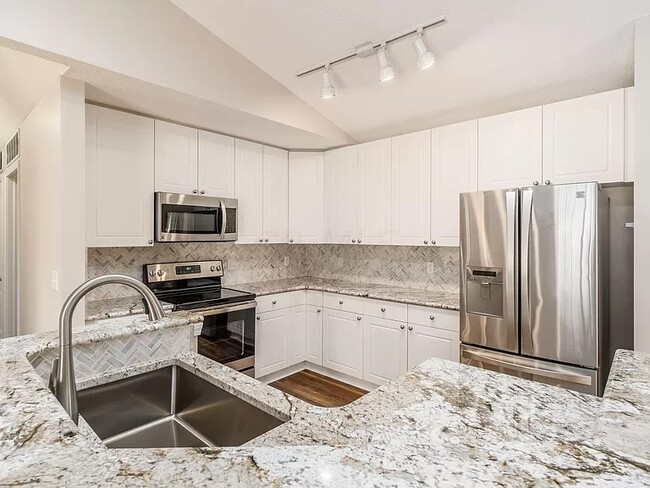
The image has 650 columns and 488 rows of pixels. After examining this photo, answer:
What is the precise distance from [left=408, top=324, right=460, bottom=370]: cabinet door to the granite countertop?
5.76 feet

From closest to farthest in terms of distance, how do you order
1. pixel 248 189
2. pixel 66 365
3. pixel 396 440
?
1. pixel 396 440
2. pixel 66 365
3. pixel 248 189

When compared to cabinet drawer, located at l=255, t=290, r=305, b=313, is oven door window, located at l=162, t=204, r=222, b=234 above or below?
above

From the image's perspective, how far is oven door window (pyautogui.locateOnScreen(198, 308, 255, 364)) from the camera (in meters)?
3.00

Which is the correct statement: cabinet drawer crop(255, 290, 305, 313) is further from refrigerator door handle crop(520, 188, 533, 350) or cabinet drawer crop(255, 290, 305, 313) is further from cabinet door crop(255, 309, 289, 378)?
refrigerator door handle crop(520, 188, 533, 350)

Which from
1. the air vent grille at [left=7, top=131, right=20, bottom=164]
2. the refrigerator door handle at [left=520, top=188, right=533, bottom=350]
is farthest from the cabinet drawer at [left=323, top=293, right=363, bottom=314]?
the air vent grille at [left=7, top=131, right=20, bottom=164]

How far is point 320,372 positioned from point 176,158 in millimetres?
2495

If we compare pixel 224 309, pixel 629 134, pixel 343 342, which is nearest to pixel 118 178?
pixel 224 309

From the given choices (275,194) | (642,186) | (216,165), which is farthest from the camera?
(275,194)

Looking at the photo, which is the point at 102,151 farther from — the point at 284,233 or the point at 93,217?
the point at 284,233

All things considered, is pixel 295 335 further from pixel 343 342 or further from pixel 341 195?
pixel 341 195

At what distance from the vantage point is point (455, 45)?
2383mm

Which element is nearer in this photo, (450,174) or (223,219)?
(450,174)

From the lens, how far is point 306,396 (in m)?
3.34

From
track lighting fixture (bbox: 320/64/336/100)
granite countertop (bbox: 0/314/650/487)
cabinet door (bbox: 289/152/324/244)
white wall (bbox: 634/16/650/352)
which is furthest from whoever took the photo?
cabinet door (bbox: 289/152/324/244)
